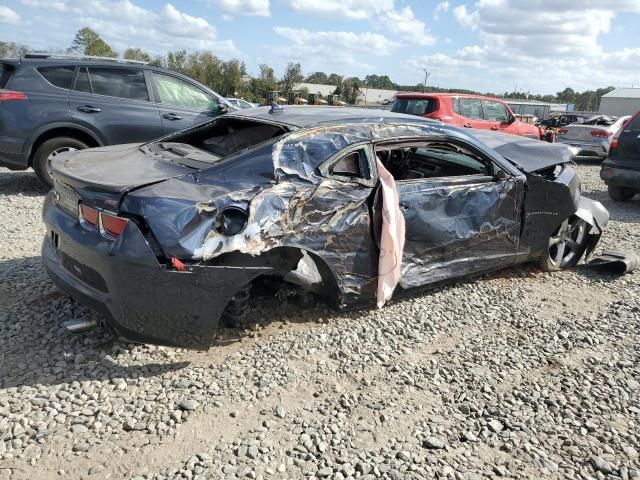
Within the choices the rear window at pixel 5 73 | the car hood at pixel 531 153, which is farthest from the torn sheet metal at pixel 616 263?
the rear window at pixel 5 73

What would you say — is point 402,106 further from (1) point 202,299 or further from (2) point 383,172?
(1) point 202,299

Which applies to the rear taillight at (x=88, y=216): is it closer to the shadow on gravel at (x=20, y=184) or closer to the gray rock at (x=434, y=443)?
the gray rock at (x=434, y=443)

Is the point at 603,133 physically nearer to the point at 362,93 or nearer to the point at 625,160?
the point at 625,160

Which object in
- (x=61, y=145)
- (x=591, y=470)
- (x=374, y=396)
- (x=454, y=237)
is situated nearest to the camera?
(x=591, y=470)

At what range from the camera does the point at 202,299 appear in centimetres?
281

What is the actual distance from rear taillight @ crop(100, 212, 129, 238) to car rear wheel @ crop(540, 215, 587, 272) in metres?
3.84

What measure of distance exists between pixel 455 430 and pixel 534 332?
1.46 meters

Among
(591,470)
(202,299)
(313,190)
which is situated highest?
(313,190)

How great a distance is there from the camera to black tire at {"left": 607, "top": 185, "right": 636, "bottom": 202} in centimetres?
874

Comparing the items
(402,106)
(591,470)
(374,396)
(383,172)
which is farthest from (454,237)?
(402,106)

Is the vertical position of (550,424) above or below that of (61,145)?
below

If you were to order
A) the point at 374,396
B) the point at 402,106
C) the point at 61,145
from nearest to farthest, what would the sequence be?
the point at 374,396
the point at 61,145
the point at 402,106

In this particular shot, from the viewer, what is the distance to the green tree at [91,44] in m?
46.3

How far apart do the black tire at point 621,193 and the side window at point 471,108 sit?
11.0 feet
